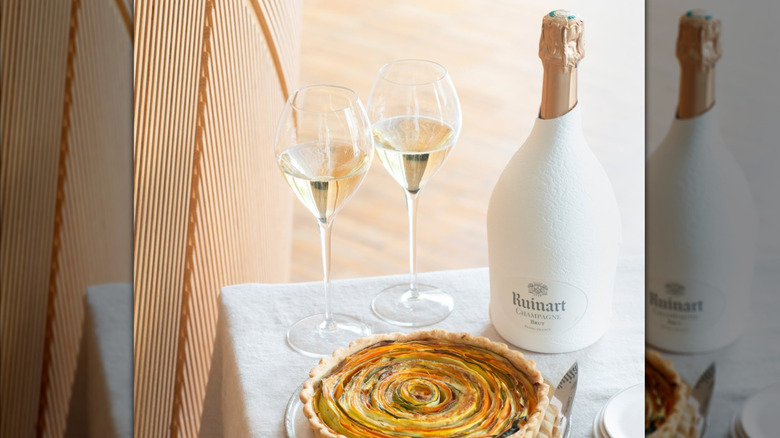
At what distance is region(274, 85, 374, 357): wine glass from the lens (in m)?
0.71

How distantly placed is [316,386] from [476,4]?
4.16 m

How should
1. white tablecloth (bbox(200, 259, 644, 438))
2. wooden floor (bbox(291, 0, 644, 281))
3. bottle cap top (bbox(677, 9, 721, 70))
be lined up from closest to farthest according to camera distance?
bottle cap top (bbox(677, 9, 721, 70)) < white tablecloth (bbox(200, 259, 644, 438)) < wooden floor (bbox(291, 0, 644, 281))

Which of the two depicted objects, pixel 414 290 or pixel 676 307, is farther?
pixel 414 290

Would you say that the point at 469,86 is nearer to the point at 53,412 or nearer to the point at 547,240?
the point at 547,240

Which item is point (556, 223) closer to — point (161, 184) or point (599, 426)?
point (599, 426)

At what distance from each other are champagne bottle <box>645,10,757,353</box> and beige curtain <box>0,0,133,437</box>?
296 millimetres

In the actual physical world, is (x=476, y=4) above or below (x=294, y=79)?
above

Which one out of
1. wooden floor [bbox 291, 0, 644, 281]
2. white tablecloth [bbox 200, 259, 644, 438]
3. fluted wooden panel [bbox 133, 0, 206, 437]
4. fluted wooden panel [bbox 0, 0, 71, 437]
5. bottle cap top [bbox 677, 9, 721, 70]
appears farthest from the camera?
wooden floor [bbox 291, 0, 644, 281]

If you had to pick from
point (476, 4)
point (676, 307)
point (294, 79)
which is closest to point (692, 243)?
point (676, 307)

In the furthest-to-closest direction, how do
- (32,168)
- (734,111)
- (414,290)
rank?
1. (414,290)
2. (32,168)
3. (734,111)

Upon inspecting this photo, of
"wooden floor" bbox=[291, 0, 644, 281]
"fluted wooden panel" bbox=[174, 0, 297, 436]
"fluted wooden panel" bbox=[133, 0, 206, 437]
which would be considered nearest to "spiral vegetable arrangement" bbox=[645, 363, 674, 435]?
"fluted wooden panel" bbox=[133, 0, 206, 437]

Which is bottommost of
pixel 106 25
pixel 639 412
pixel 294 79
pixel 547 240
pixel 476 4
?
pixel 639 412

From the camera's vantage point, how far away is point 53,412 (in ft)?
1.53

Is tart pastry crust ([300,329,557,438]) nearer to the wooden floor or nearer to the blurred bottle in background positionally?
the blurred bottle in background
